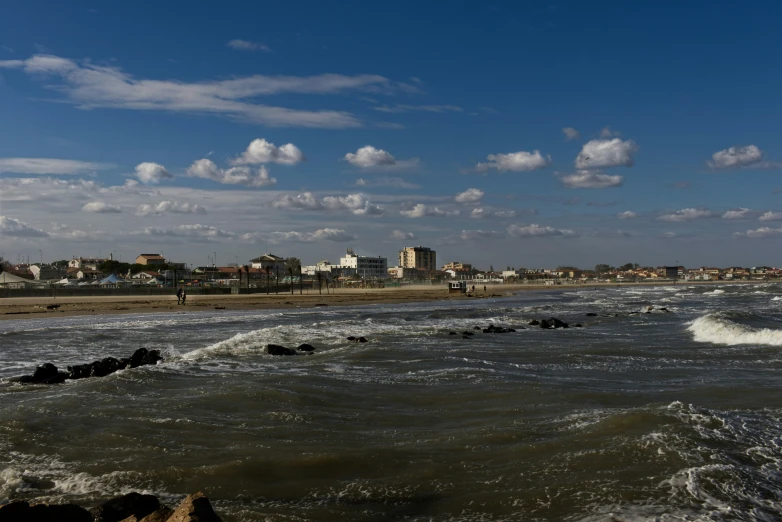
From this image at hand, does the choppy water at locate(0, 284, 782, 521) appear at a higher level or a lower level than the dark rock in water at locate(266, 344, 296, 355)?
lower

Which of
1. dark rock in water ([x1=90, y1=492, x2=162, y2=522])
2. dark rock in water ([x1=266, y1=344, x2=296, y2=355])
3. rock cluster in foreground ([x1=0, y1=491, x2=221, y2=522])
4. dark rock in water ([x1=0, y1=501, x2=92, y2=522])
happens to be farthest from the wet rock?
dark rock in water ([x1=266, y1=344, x2=296, y2=355])

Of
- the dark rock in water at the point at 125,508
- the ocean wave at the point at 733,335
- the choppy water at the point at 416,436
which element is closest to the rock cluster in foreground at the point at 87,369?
the choppy water at the point at 416,436

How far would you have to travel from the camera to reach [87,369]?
1589 centimetres

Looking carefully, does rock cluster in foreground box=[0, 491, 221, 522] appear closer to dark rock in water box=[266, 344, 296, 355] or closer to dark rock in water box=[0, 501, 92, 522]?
dark rock in water box=[0, 501, 92, 522]

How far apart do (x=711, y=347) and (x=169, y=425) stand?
58.2ft

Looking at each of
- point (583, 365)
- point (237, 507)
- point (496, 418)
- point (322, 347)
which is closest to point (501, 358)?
point (583, 365)

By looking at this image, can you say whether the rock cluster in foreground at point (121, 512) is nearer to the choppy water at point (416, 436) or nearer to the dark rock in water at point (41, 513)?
the dark rock in water at point (41, 513)

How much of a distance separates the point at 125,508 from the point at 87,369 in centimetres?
1150

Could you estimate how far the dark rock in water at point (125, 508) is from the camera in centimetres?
562

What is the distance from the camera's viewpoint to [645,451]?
8273mm

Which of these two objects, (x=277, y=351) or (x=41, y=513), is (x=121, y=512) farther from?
(x=277, y=351)

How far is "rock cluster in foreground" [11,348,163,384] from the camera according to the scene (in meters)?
14.5

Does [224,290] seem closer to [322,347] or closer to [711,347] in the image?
[322,347]

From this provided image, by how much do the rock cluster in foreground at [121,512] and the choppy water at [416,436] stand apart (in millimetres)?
1041
